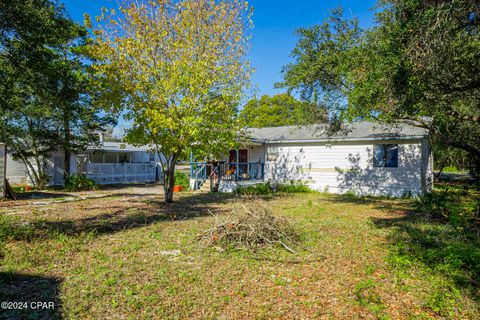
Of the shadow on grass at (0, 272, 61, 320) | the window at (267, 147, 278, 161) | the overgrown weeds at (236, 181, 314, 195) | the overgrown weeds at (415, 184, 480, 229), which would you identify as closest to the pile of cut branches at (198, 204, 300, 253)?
the shadow on grass at (0, 272, 61, 320)

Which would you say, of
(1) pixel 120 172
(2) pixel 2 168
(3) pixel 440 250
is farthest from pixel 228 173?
(3) pixel 440 250

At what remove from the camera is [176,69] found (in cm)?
1008

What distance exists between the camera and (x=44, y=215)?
369 inches

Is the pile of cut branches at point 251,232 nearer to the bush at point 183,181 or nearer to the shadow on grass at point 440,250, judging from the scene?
the shadow on grass at point 440,250

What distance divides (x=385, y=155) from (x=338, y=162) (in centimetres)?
237

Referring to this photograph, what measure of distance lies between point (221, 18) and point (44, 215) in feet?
29.4

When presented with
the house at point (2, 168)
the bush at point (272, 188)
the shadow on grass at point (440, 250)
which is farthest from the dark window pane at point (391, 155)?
the house at point (2, 168)

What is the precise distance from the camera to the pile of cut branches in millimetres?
6289

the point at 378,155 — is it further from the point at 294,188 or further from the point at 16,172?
the point at 16,172

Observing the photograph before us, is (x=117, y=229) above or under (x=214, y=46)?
under

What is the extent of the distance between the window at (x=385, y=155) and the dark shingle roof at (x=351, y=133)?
22.6 inches

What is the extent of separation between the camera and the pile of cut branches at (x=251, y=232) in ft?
20.6

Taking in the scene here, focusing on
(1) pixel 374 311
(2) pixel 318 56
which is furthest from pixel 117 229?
(2) pixel 318 56

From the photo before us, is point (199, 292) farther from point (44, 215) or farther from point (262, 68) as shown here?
point (262, 68)
